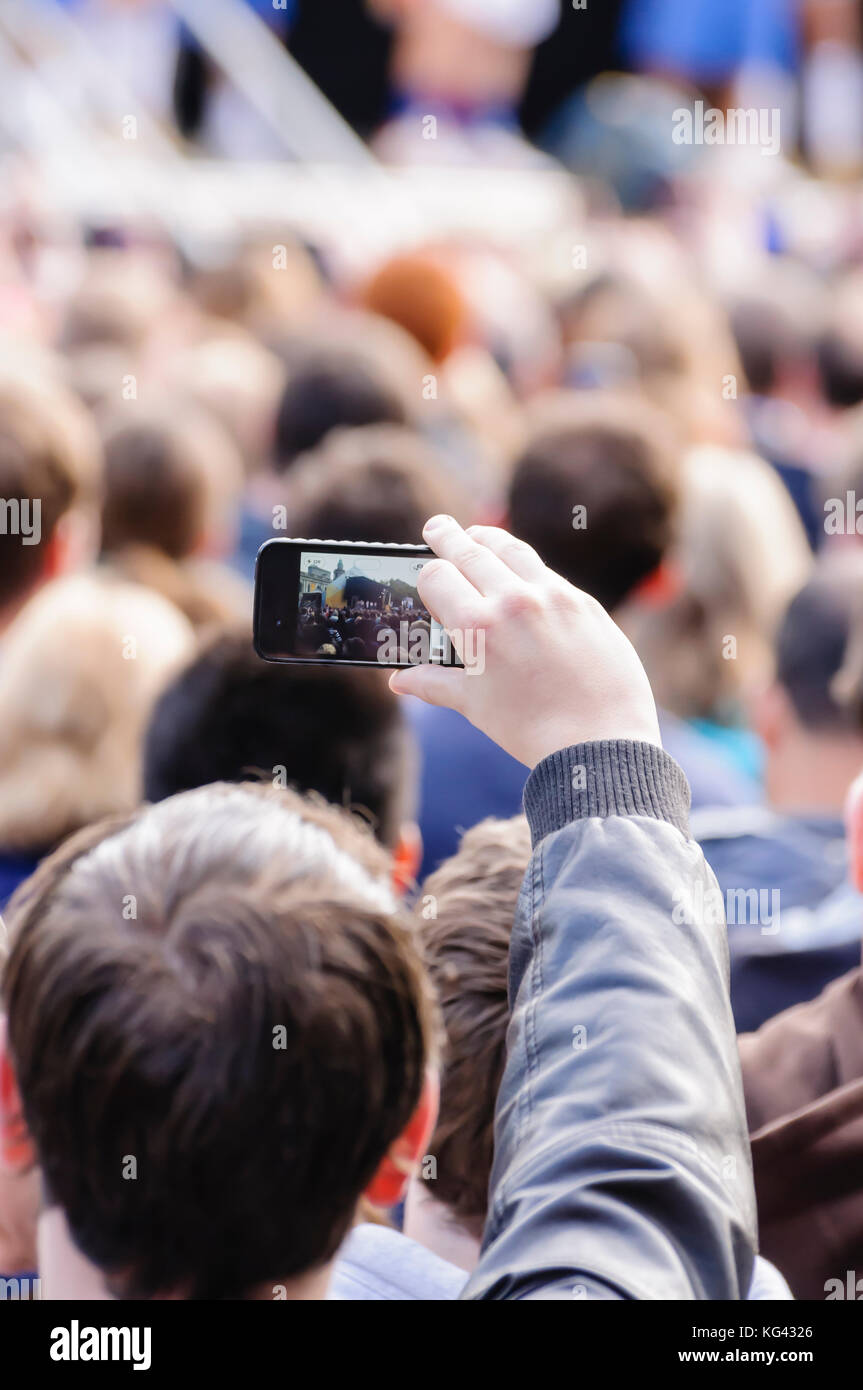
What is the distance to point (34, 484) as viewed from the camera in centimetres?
239

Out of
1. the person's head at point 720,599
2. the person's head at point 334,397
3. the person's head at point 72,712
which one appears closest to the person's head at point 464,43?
the person's head at point 334,397

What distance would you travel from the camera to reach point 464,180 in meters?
8.98

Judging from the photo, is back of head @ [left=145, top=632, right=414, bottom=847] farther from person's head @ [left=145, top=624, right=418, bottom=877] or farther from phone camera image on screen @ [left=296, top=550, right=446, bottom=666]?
phone camera image on screen @ [left=296, top=550, right=446, bottom=666]

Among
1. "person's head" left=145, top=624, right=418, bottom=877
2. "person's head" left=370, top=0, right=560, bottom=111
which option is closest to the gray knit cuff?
"person's head" left=145, top=624, right=418, bottom=877

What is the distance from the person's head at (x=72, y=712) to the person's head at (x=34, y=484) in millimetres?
112

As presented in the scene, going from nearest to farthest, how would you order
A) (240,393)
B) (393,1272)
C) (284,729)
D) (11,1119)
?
1. (11,1119)
2. (393,1272)
3. (284,729)
4. (240,393)

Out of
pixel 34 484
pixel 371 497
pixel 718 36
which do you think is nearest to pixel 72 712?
pixel 34 484

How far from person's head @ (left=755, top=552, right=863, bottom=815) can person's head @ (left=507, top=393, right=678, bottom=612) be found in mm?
270

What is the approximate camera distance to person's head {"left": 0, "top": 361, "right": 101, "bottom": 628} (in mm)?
2342

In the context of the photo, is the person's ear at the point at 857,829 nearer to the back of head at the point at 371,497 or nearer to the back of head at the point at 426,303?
the back of head at the point at 371,497

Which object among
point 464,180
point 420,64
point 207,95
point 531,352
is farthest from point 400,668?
point 420,64

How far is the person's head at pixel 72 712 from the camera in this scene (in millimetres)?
2045

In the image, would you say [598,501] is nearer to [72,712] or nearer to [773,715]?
[773,715]

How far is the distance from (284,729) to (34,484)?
2.62ft
